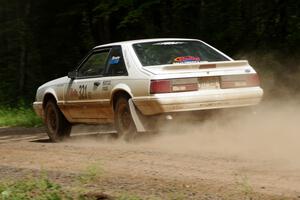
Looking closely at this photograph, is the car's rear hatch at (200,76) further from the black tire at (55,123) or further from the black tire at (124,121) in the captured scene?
the black tire at (55,123)

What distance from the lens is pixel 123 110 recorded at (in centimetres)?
1023

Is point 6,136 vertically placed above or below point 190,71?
below

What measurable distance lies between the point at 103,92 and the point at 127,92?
739mm

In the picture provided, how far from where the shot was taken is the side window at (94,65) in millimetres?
11118

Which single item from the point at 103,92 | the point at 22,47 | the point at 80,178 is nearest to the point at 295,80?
the point at 103,92

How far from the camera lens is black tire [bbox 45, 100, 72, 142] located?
1215cm

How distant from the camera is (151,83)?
31.2ft

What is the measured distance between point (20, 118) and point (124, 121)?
7.84m

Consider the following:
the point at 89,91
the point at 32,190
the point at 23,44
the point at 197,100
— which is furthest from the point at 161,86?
the point at 23,44

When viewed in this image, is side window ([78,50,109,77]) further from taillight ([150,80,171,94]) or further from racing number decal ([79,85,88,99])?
taillight ([150,80,171,94])

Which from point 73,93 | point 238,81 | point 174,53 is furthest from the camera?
point 73,93

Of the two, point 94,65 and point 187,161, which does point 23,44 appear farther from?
point 187,161

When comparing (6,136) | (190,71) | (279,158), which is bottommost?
(6,136)

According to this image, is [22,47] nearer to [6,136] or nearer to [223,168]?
[6,136]
